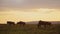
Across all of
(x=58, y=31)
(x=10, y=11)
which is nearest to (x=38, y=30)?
(x=58, y=31)

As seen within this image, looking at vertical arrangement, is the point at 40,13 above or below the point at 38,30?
above

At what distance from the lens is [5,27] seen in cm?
166

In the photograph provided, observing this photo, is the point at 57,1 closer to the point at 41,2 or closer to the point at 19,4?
the point at 41,2

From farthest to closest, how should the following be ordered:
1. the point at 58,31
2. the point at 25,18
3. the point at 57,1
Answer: the point at 25,18 < the point at 57,1 < the point at 58,31

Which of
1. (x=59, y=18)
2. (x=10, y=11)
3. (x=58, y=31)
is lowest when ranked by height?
(x=58, y=31)

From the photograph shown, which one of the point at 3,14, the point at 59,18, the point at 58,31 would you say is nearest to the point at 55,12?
the point at 59,18

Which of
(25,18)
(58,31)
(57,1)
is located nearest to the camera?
(58,31)

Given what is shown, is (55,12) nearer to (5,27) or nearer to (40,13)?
(40,13)

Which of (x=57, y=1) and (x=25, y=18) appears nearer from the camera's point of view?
(x=57, y=1)

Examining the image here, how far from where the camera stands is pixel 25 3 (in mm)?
2145

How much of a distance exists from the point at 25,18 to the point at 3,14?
0.42 metres

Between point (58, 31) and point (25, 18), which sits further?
point (25, 18)

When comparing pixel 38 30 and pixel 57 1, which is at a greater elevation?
pixel 57 1

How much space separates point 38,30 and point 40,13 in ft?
2.36
